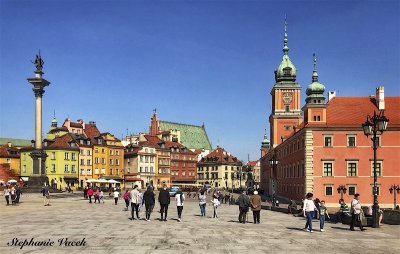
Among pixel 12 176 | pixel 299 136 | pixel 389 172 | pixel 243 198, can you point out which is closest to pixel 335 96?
pixel 299 136

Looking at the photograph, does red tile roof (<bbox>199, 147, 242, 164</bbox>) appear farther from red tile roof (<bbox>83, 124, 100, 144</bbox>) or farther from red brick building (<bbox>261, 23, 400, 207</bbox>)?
red brick building (<bbox>261, 23, 400, 207</bbox>)

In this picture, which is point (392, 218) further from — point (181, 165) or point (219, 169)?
point (219, 169)

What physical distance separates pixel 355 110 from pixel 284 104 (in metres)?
43.7

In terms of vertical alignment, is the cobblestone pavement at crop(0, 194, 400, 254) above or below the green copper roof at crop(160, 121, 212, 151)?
below

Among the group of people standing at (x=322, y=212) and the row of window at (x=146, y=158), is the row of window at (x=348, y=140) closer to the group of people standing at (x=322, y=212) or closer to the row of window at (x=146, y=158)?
the group of people standing at (x=322, y=212)

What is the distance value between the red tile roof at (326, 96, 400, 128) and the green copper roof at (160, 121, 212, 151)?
335ft

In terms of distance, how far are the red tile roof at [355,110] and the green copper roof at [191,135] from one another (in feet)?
335

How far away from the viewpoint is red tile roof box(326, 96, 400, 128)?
175 ft

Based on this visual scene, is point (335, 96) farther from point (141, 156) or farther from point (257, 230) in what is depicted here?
point (141, 156)

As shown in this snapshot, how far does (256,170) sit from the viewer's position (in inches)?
7500

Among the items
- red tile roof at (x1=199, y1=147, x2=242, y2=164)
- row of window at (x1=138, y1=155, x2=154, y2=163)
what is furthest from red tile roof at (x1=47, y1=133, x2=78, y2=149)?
red tile roof at (x1=199, y1=147, x2=242, y2=164)

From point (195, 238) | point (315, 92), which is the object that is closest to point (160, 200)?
point (195, 238)

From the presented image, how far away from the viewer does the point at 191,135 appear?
549 ft

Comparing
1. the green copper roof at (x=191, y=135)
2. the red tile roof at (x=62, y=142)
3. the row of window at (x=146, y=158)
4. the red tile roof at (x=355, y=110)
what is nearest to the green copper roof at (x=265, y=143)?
the green copper roof at (x=191, y=135)
